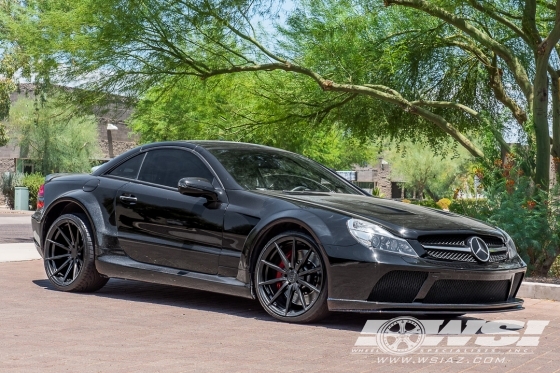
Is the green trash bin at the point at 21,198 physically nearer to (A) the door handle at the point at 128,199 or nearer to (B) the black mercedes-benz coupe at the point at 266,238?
(B) the black mercedes-benz coupe at the point at 266,238

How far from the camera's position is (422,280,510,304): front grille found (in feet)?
23.3

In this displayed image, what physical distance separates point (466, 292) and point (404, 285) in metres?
0.54

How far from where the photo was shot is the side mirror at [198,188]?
802 cm

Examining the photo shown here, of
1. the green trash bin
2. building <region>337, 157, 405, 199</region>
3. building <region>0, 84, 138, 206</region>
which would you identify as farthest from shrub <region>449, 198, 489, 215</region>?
building <region>337, 157, 405, 199</region>

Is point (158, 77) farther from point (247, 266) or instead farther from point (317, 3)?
point (247, 266)

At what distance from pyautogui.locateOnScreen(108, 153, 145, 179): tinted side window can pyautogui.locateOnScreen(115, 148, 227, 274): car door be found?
0.08 meters

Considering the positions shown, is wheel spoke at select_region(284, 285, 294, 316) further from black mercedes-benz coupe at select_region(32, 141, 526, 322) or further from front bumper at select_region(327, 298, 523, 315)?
front bumper at select_region(327, 298, 523, 315)

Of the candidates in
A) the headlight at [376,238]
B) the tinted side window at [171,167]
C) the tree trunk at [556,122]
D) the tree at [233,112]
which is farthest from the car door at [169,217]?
the tree at [233,112]

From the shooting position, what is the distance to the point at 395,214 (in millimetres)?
7582

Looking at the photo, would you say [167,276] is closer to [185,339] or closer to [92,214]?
[92,214]

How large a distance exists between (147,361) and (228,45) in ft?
42.3

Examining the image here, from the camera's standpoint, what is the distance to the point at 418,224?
24.0 ft

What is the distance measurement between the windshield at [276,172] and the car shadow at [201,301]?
3.58 ft

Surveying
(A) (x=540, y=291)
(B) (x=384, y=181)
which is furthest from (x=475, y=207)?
(B) (x=384, y=181)
